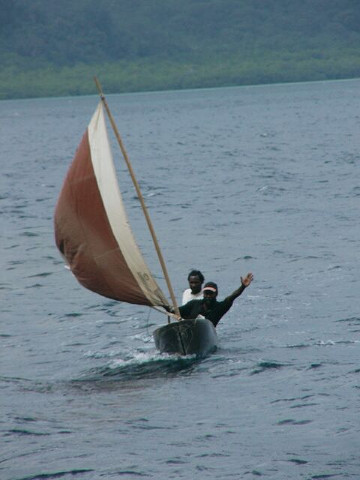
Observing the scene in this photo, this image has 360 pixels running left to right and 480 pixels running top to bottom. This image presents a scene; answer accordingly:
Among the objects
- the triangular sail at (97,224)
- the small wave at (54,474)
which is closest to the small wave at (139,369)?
the triangular sail at (97,224)

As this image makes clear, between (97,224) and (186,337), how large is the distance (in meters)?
3.02

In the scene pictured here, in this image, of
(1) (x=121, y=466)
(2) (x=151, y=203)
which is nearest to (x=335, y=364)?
(1) (x=121, y=466)

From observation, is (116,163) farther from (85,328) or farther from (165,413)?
(165,413)

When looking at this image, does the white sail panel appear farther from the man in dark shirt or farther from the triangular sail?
the man in dark shirt

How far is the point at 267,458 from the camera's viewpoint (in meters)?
18.0

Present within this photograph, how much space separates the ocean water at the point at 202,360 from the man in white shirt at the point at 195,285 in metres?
1.36

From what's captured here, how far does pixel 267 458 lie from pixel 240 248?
72.5 feet

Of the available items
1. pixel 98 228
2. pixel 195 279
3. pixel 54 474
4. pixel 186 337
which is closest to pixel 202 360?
pixel 186 337

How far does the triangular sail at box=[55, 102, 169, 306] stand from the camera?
74.6ft

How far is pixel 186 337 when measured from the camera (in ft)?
77.7

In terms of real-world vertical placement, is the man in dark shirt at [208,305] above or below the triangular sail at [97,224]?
below

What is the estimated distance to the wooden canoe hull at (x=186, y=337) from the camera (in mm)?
23531

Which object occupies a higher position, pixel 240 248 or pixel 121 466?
pixel 240 248

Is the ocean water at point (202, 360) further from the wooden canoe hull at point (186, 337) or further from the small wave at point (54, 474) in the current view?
the wooden canoe hull at point (186, 337)
